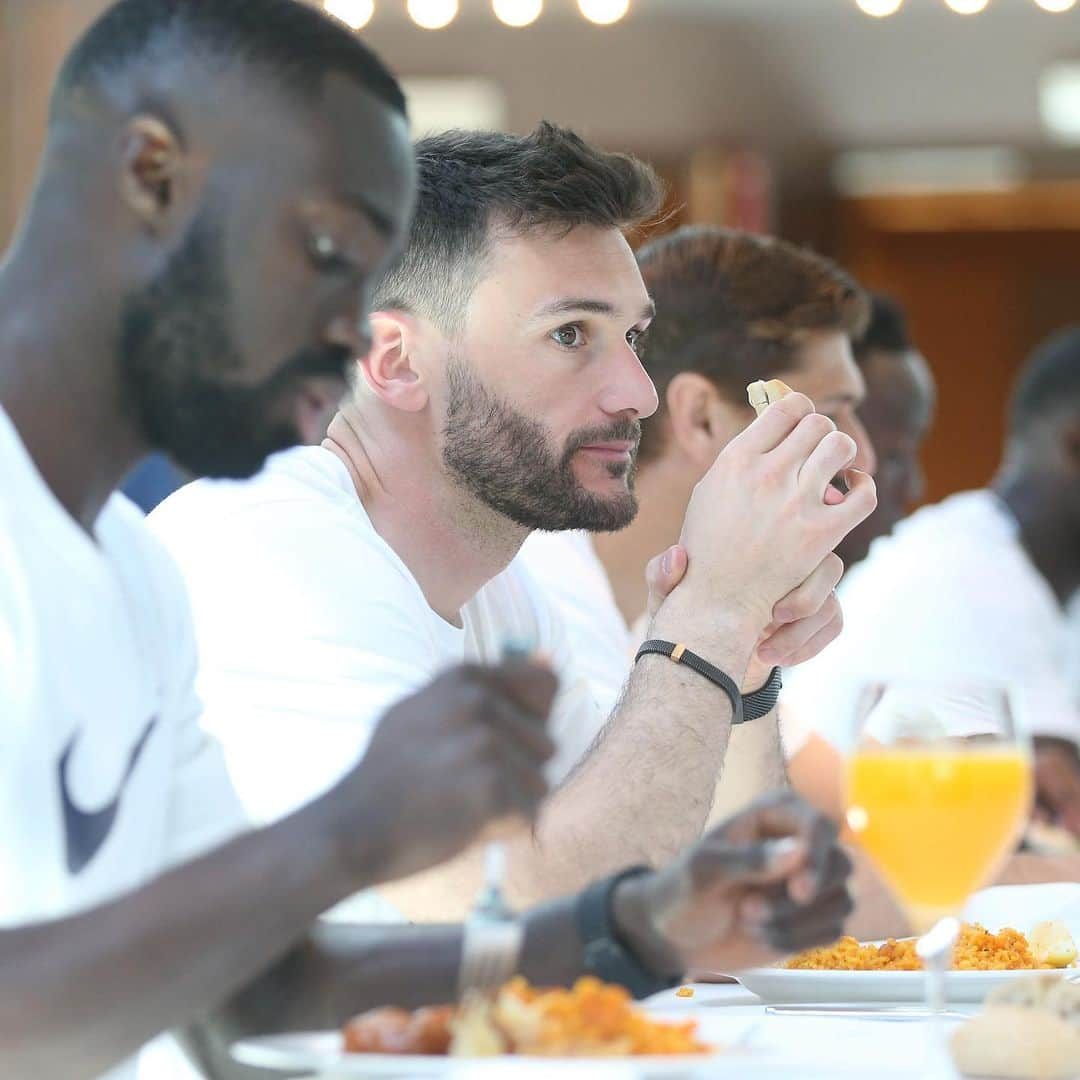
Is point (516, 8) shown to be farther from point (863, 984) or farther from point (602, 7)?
point (863, 984)

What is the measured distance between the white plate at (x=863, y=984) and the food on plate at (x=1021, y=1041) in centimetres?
31

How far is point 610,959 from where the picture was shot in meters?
1.05

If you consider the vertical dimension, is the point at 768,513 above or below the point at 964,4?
below

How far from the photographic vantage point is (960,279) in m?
6.78

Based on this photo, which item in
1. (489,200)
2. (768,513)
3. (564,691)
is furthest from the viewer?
(564,691)

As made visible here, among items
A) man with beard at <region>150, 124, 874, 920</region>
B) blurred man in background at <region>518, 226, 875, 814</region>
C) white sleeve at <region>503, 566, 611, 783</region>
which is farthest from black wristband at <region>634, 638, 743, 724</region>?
blurred man in background at <region>518, 226, 875, 814</region>

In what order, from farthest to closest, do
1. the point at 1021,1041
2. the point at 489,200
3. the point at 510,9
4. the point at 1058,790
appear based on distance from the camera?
the point at 510,9 < the point at 1058,790 < the point at 489,200 < the point at 1021,1041

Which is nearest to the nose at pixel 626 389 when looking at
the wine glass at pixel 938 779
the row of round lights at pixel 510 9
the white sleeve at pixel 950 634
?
the wine glass at pixel 938 779

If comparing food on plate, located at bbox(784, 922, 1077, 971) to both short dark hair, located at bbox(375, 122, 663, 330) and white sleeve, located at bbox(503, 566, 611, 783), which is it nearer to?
white sleeve, located at bbox(503, 566, 611, 783)

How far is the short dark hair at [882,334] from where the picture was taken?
10.0 feet

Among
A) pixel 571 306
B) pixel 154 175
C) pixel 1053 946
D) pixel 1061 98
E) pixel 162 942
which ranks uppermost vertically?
pixel 1061 98

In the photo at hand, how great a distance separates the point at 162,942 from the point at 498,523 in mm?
980

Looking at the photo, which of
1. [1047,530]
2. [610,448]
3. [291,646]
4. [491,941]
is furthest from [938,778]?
[1047,530]

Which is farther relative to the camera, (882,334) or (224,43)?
(882,334)
